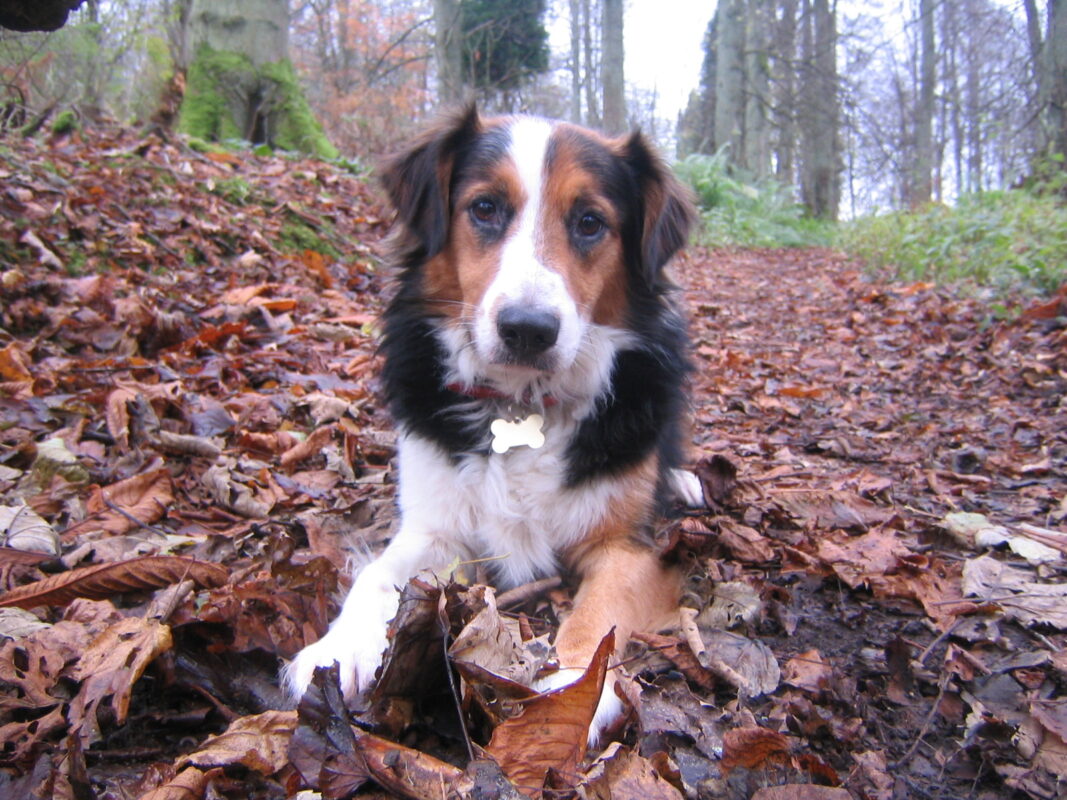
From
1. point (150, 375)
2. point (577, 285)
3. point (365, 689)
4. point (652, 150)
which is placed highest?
point (652, 150)

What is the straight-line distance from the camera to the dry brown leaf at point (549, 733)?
155 centimetres

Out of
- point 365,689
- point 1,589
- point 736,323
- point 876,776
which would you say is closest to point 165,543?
point 1,589

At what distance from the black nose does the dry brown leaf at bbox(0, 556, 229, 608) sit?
3.76 feet

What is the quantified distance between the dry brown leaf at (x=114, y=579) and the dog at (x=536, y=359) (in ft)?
1.50

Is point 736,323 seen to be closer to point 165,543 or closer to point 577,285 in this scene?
point 577,285

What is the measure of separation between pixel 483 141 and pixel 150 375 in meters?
2.22

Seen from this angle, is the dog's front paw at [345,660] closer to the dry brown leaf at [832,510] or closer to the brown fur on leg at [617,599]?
the brown fur on leg at [617,599]

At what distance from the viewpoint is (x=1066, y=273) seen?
6297mm

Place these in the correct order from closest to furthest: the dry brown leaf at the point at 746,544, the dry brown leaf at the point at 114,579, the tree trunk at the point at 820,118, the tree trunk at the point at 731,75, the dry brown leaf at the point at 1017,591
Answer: the dry brown leaf at the point at 114,579 < the dry brown leaf at the point at 1017,591 < the dry brown leaf at the point at 746,544 < the tree trunk at the point at 731,75 < the tree trunk at the point at 820,118

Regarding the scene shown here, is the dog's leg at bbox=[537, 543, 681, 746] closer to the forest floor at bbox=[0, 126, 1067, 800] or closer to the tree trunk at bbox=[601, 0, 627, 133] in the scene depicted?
the forest floor at bbox=[0, 126, 1067, 800]

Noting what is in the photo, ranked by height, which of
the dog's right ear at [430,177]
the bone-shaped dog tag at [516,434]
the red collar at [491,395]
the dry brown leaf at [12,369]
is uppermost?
the dog's right ear at [430,177]

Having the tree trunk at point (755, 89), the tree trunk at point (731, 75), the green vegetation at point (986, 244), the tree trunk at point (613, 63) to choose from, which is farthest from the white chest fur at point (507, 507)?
the tree trunk at point (755, 89)

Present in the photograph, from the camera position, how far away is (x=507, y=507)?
2.61 meters

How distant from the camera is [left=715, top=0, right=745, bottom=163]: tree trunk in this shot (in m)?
20.8
